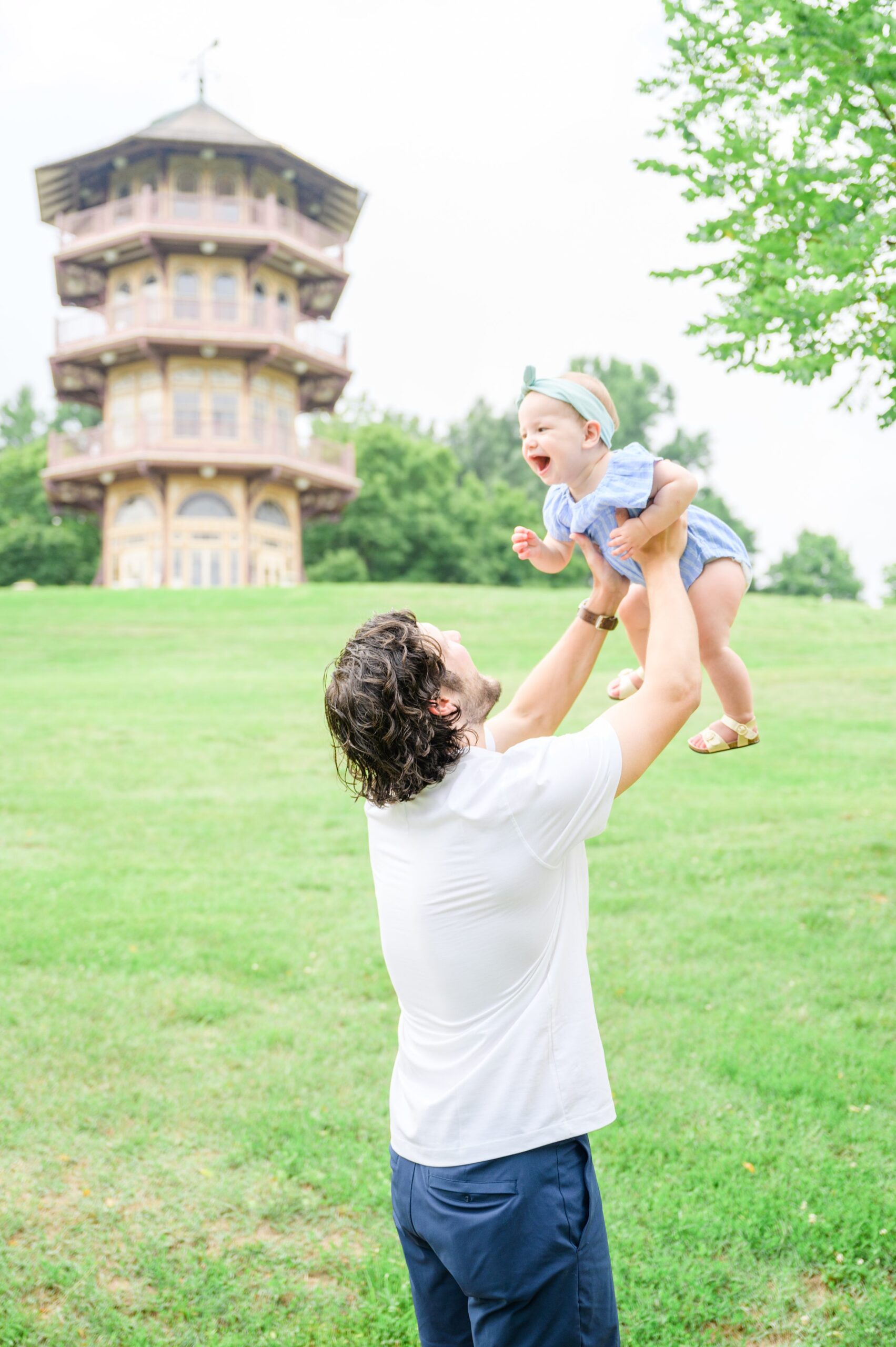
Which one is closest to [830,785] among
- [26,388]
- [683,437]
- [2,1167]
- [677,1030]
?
[677,1030]

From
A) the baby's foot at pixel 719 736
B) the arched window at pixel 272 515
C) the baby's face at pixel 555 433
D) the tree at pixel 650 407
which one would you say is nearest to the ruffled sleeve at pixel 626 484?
the baby's face at pixel 555 433

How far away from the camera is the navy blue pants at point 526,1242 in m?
2.15

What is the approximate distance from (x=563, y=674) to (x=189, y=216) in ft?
113

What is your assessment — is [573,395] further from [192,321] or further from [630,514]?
A: [192,321]

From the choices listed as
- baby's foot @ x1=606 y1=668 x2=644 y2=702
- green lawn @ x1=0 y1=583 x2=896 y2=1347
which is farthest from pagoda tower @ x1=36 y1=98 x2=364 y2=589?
baby's foot @ x1=606 y1=668 x2=644 y2=702

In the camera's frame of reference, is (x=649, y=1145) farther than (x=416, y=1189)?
Yes

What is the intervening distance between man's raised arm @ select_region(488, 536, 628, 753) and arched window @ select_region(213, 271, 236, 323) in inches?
1312

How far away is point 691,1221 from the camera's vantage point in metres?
4.16

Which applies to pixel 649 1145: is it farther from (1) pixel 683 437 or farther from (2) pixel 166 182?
(1) pixel 683 437

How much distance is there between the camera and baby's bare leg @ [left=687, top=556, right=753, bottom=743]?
2627 millimetres

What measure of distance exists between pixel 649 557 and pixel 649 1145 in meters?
3.29

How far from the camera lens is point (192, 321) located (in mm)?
33062

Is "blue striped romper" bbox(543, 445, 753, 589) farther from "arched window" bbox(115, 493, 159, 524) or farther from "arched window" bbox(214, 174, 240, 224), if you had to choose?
"arched window" bbox(214, 174, 240, 224)

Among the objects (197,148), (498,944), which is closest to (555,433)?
(498,944)
